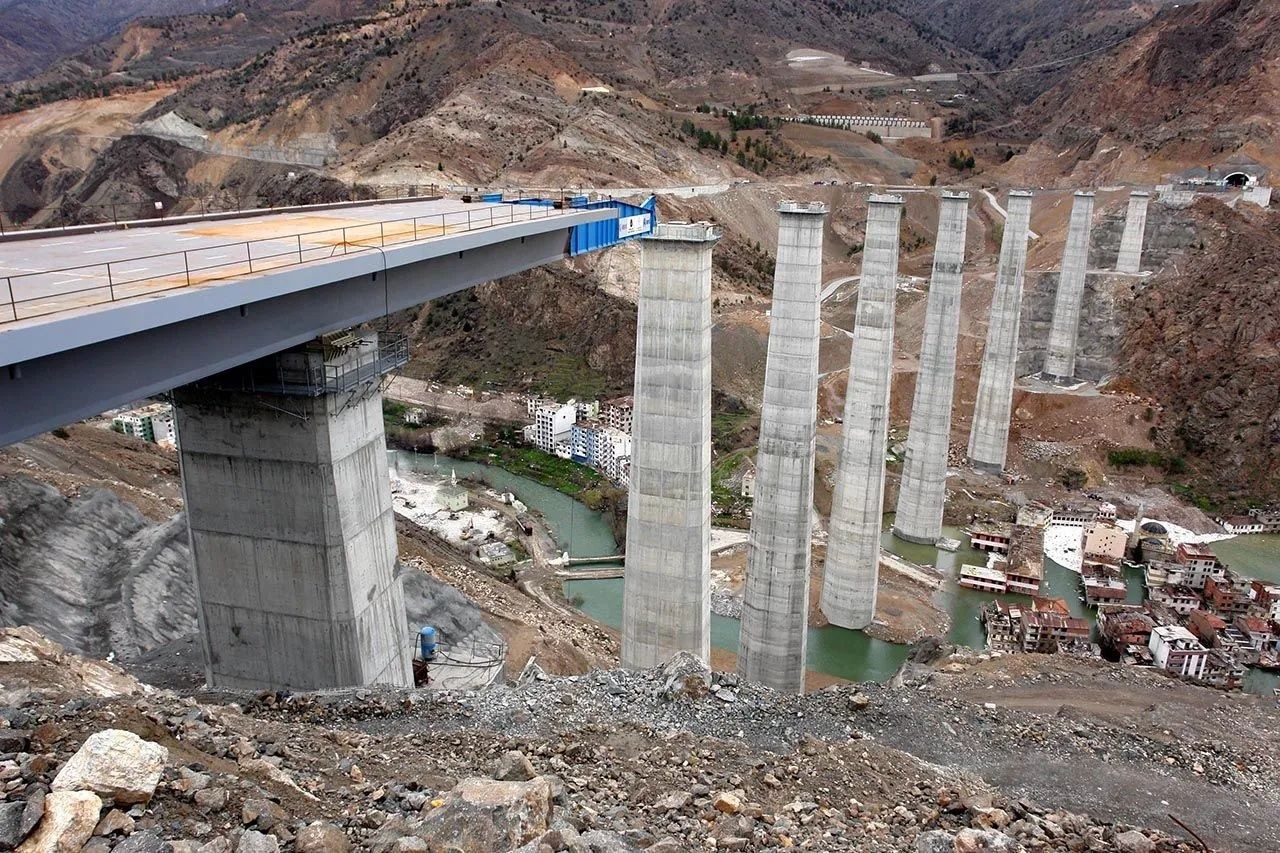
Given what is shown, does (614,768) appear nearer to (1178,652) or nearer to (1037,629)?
(1037,629)

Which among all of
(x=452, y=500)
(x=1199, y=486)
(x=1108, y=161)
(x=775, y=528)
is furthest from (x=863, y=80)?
(x=775, y=528)

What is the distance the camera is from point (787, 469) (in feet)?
80.6

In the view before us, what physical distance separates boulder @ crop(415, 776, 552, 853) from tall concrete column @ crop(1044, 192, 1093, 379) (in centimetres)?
5005

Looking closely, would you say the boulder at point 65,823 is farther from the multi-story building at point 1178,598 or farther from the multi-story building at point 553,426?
the multi-story building at point 553,426

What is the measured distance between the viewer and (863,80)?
130375 mm

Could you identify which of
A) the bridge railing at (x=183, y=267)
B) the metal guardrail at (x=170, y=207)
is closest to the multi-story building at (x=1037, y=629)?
the bridge railing at (x=183, y=267)

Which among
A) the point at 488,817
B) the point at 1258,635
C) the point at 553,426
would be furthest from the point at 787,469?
the point at 553,426

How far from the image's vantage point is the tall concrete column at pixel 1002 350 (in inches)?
1693

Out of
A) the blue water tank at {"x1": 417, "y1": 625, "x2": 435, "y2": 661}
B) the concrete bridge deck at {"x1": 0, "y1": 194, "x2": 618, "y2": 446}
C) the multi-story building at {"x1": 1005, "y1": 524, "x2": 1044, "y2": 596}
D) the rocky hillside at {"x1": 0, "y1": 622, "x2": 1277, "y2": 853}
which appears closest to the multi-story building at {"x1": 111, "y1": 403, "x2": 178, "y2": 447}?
the concrete bridge deck at {"x1": 0, "y1": 194, "x2": 618, "y2": 446}

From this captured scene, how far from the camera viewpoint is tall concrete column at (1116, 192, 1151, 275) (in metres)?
56.0

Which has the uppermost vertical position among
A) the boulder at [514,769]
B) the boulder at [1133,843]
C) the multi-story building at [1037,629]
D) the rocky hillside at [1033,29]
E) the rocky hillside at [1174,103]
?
the rocky hillside at [1033,29]

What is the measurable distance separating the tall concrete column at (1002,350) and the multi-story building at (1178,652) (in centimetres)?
1877

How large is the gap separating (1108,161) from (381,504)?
86387mm

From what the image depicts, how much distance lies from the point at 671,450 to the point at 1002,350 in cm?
3032
